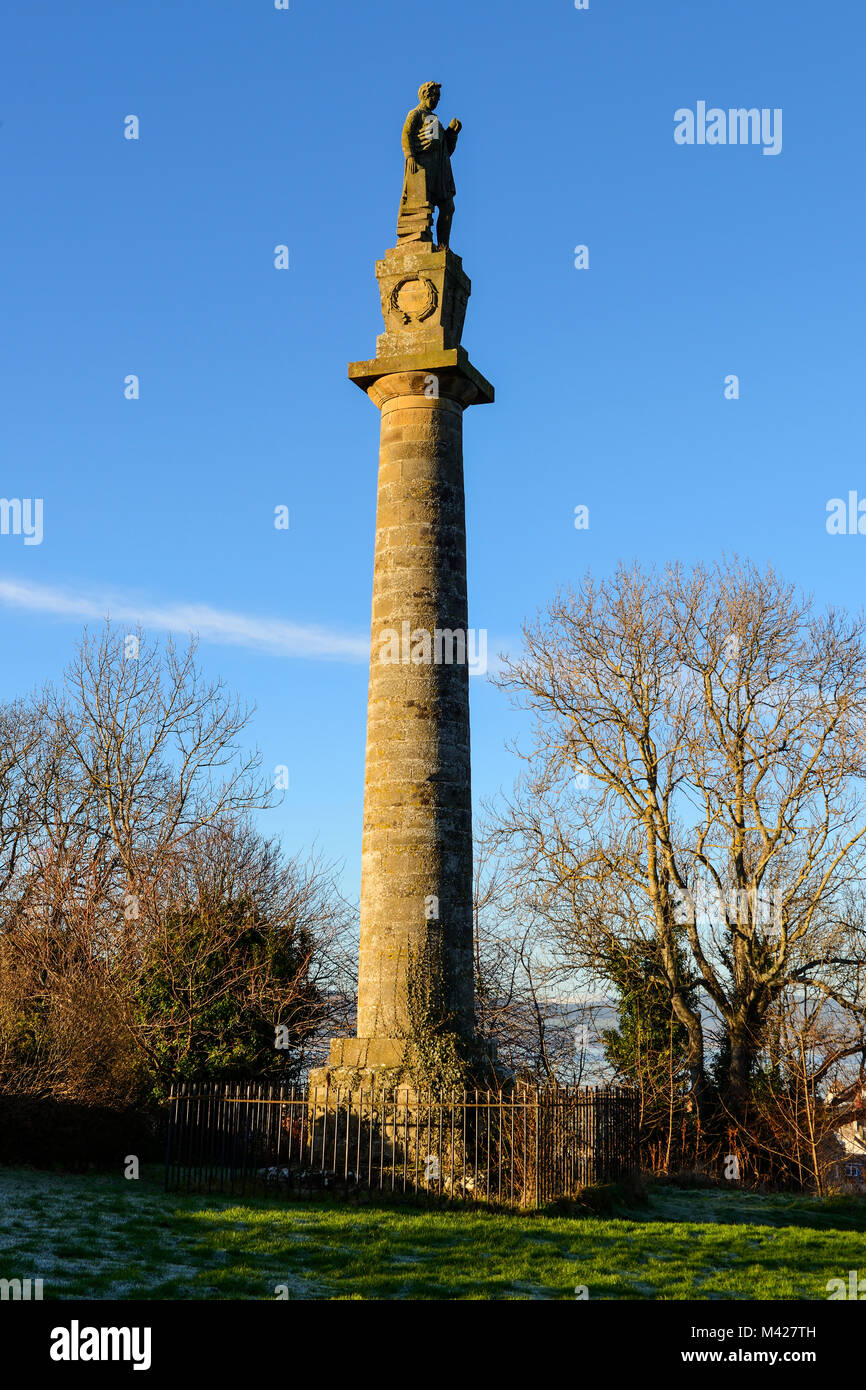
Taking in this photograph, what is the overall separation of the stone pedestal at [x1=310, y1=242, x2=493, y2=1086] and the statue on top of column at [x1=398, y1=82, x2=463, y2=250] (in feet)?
1.70

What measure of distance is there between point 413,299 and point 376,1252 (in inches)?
487

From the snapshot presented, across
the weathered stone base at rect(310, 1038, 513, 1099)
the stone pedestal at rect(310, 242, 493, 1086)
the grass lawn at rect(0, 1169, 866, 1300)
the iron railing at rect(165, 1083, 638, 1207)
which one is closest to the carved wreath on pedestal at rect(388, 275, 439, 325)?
the stone pedestal at rect(310, 242, 493, 1086)

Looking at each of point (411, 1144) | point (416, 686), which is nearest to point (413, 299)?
point (416, 686)

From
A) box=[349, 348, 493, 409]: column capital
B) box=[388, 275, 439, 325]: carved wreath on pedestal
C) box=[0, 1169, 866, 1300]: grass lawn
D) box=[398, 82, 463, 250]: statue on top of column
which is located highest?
box=[398, 82, 463, 250]: statue on top of column

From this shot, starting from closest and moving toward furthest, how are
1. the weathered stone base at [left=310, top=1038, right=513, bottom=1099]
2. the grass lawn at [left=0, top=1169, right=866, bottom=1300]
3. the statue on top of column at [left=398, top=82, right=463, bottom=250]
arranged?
the grass lawn at [left=0, top=1169, right=866, bottom=1300] → the weathered stone base at [left=310, top=1038, right=513, bottom=1099] → the statue on top of column at [left=398, top=82, right=463, bottom=250]

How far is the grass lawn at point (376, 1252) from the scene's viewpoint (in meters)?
9.98

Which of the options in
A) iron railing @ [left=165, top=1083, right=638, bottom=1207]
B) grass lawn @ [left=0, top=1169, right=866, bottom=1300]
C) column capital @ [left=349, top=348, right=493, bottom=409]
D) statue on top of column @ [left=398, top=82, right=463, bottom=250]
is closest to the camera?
grass lawn @ [left=0, top=1169, right=866, bottom=1300]

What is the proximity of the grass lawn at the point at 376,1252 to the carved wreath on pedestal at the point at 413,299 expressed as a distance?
37.9 feet

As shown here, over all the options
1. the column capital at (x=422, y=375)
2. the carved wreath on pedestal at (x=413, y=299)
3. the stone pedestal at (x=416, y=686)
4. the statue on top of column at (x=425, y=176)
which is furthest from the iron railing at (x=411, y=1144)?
the statue on top of column at (x=425, y=176)

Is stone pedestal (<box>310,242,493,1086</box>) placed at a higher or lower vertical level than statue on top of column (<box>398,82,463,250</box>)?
lower

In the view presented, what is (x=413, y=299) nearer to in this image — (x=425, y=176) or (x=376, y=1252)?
(x=425, y=176)

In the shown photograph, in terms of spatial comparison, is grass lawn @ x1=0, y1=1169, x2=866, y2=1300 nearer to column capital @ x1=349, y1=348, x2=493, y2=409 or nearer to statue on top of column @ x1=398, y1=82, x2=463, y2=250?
column capital @ x1=349, y1=348, x2=493, y2=409

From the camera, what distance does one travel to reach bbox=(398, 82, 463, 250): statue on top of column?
18.4 meters
